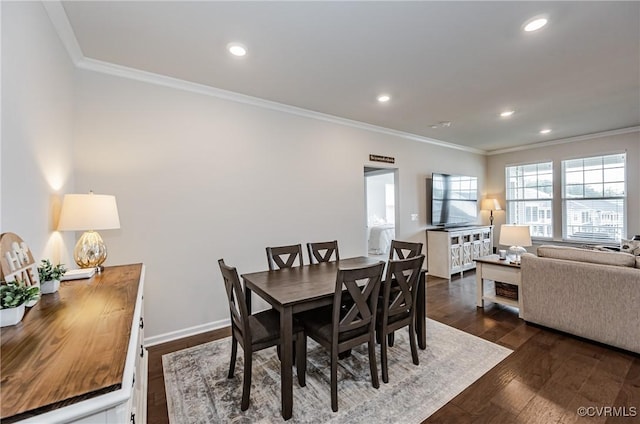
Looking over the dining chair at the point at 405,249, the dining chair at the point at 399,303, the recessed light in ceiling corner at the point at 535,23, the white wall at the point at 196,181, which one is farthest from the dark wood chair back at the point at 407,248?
the recessed light in ceiling corner at the point at 535,23

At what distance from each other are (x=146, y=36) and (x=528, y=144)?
714 cm

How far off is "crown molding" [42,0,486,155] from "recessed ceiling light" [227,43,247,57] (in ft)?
2.63

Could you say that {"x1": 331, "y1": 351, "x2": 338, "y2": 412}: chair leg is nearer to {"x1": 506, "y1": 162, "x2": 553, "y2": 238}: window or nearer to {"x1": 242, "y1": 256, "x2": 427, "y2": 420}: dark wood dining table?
{"x1": 242, "y1": 256, "x2": 427, "y2": 420}: dark wood dining table

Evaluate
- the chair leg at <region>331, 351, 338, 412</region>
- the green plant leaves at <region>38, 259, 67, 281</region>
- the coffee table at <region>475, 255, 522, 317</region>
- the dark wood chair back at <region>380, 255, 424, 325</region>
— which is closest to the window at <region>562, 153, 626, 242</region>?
the coffee table at <region>475, 255, 522, 317</region>

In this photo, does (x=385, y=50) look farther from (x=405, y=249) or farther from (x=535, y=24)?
(x=405, y=249)

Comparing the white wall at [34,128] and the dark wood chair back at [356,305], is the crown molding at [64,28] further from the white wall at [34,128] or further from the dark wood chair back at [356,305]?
the dark wood chair back at [356,305]

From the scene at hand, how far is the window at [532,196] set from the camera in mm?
5985

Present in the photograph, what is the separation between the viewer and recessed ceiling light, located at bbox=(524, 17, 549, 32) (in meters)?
2.03

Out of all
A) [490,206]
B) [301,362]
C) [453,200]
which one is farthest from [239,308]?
[490,206]

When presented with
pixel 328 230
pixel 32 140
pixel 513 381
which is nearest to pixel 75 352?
pixel 32 140

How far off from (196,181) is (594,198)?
7.05m

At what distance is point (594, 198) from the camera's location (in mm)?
5398

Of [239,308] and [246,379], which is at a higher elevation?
[239,308]

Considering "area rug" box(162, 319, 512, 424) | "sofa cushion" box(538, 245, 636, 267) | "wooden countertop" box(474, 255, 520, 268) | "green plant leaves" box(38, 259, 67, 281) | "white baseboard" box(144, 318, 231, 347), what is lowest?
"area rug" box(162, 319, 512, 424)
